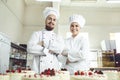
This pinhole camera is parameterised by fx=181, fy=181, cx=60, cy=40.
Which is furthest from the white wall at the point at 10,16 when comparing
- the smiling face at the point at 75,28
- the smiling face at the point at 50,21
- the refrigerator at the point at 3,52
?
the smiling face at the point at 75,28

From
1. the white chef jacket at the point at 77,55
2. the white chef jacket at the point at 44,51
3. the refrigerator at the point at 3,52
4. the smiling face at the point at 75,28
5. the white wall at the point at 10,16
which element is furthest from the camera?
the white wall at the point at 10,16

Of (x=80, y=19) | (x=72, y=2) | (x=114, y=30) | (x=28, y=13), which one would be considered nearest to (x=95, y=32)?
(x=114, y=30)

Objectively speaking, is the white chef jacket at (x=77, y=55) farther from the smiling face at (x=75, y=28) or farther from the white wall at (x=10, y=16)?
the white wall at (x=10, y=16)

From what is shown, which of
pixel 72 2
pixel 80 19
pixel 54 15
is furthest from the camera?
pixel 72 2

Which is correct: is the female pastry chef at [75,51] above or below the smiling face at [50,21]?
below

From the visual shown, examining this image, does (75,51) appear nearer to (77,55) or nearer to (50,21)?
(77,55)

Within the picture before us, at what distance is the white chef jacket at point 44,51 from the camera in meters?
2.03

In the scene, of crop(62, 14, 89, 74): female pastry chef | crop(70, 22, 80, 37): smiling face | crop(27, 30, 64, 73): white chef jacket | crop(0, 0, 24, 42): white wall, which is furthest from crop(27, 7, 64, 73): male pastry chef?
crop(0, 0, 24, 42): white wall

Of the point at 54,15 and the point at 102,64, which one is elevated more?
the point at 54,15

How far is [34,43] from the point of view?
2.10 metres

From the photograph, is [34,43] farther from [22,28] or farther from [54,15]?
[22,28]

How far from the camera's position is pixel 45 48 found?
6.59ft

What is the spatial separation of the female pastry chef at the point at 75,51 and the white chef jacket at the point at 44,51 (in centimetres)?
13

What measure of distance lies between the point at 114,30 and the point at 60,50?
15.4 feet
